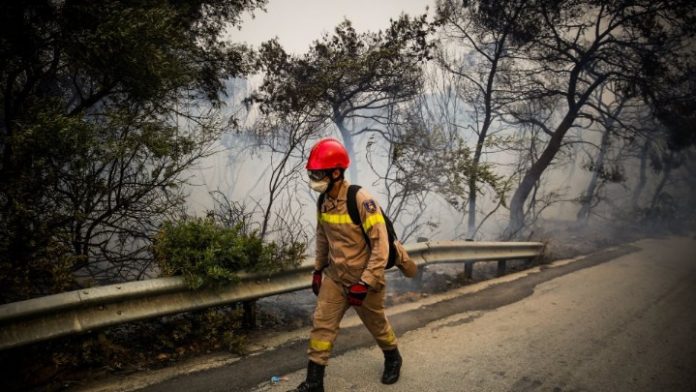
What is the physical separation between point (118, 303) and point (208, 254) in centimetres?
76

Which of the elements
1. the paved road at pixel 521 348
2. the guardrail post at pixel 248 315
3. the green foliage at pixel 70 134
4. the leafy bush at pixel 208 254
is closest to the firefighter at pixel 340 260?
the paved road at pixel 521 348

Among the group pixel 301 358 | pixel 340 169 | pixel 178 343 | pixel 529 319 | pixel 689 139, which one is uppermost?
pixel 689 139

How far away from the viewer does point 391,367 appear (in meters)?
3.01

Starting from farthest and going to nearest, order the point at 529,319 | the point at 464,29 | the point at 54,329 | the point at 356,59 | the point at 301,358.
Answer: the point at 464,29, the point at 356,59, the point at 529,319, the point at 301,358, the point at 54,329

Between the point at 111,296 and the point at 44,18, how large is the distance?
3.46 m

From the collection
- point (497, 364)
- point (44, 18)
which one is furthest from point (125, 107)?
point (497, 364)

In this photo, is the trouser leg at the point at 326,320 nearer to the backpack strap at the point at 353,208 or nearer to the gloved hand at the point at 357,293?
the gloved hand at the point at 357,293

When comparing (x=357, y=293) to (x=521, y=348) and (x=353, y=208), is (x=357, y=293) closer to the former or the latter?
(x=353, y=208)

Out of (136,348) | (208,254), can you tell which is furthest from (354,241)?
(136,348)

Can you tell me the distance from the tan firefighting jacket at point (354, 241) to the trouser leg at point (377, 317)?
120mm

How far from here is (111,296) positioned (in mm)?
2832

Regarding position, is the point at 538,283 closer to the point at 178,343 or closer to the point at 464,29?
the point at 178,343

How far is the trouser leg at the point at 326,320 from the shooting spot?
2672mm

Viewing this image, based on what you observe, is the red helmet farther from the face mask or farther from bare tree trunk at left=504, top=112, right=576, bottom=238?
bare tree trunk at left=504, top=112, right=576, bottom=238
